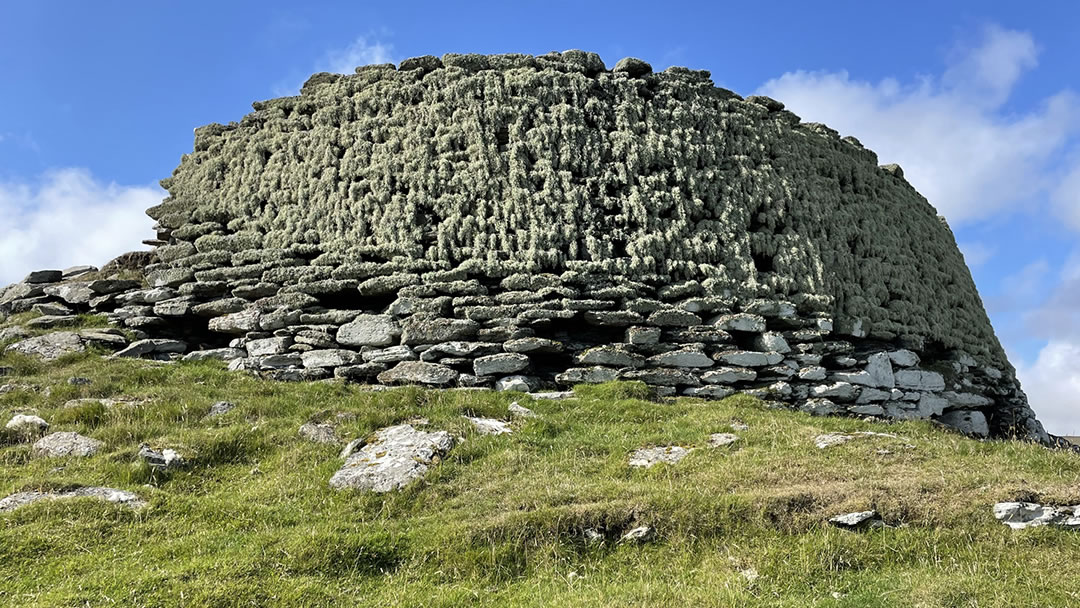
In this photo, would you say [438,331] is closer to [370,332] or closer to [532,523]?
[370,332]

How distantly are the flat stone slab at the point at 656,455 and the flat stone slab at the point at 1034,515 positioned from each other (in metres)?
3.37

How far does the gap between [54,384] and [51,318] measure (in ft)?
11.6

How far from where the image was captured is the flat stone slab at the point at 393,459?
28.7ft

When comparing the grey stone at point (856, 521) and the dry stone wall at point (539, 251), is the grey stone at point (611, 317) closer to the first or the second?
the dry stone wall at point (539, 251)

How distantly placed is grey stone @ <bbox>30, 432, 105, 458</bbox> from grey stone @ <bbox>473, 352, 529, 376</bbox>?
5.34 meters

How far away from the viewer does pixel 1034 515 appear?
7.61 m

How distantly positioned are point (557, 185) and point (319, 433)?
6.34m

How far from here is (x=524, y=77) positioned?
1512 centimetres

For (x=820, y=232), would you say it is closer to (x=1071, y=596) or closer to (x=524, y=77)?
(x=524, y=77)

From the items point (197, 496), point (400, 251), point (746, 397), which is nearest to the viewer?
point (197, 496)

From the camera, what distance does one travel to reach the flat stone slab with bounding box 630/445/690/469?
9531 mm

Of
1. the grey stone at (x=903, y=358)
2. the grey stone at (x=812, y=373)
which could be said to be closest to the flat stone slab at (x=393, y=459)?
→ the grey stone at (x=812, y=373)

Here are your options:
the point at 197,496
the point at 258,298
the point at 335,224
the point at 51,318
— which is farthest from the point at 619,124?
the point at 51,318

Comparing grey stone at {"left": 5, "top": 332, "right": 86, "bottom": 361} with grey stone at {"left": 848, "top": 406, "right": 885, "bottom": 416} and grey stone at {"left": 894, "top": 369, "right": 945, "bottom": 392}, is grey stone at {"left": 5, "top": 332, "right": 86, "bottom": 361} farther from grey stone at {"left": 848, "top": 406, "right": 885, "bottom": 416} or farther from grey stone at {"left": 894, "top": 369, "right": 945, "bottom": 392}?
grey stone at {"left": 894, "top": 369, "right": 945, "bottom": 392}
